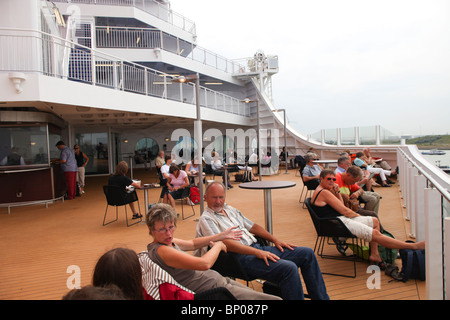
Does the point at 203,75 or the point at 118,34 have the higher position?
the point at 118,34

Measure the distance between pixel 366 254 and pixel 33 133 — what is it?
876 centimetres

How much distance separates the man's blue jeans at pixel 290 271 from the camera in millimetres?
2381

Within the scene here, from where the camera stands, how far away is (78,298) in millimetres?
1212

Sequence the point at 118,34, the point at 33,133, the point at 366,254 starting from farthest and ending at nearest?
the point at 118,34 < the point at 33,133 < the point at 366,254

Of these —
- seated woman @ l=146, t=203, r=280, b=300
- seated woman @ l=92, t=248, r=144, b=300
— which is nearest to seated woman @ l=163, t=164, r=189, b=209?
seated woman @ l=146, t=203, r=280, b=300

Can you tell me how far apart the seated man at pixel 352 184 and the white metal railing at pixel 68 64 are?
22.0ft

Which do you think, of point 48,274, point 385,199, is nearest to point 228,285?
point 48,274

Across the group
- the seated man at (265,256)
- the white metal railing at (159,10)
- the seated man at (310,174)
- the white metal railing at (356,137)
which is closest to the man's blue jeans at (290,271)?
the seated man at (265,256)

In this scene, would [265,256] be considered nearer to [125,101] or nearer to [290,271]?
[290,271]

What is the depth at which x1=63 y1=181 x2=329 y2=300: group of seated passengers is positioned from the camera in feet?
5.24

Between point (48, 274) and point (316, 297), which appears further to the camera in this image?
point (48, 274)

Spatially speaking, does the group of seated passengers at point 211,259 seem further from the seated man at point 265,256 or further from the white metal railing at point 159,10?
the white metal railing at point 159,10
